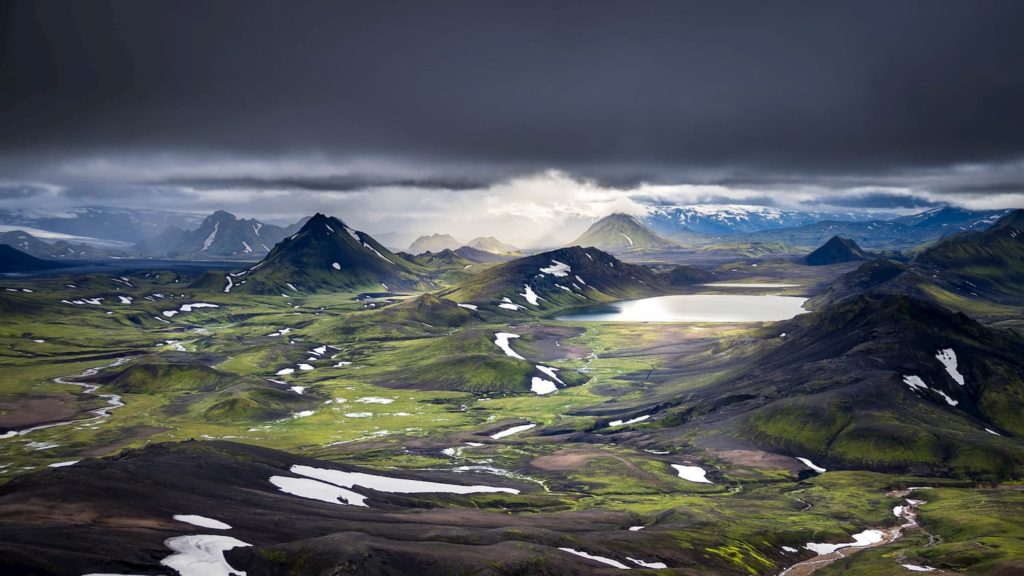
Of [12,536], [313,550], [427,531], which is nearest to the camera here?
[12,536]

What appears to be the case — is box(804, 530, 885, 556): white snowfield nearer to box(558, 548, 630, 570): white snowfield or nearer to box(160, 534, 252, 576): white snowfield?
box(558, 548, 630, 570): white snowfield

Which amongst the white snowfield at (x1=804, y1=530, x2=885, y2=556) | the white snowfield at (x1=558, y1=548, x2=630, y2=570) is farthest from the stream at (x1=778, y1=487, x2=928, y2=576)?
the white snowfield at (x1=558, y1=548, x2=630, y2=570)

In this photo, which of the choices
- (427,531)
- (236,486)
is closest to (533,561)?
(427,531)

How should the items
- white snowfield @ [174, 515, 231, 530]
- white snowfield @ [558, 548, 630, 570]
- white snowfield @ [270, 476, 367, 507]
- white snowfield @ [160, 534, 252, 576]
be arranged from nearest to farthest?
white snowfield @ [160, 534, 252, 576] → white snowfield @ [174, 515, 231, 530] → white snowfield @ [558, 548, 630, 570] → white snowfield @ [270, 476, 367, 507]

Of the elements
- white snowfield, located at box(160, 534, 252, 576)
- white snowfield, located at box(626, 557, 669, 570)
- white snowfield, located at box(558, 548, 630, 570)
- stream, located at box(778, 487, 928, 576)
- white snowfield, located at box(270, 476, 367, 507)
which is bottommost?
stream, located at box(778, 487, 928, 576)

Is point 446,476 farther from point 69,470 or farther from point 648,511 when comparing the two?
point 69,470

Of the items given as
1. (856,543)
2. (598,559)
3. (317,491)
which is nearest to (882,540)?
(856,543)
